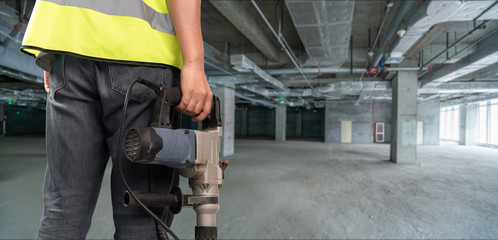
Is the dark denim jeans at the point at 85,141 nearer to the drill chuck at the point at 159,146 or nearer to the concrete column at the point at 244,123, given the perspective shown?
the drill chuck at the point at 159,146

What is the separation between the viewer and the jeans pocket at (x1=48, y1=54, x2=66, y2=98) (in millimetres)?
539

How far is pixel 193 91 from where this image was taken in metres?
0.59

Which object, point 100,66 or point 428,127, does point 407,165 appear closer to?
point 100,66

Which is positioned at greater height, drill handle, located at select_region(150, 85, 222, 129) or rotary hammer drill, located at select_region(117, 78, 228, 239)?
drill handle, located at select_region(150, 85, 222, 129)

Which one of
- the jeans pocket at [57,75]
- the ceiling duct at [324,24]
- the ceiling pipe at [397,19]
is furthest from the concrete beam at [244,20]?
the jeans pocket at [57,75]

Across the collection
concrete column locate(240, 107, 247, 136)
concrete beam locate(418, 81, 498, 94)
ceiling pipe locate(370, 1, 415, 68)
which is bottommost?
concrete column locate(240, 107, 247, 136)

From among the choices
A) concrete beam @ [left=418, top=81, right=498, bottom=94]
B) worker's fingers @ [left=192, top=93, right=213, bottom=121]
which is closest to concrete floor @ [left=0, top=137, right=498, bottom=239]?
worker's fingers @ [left=192, top=93, right=213, bottom=121]

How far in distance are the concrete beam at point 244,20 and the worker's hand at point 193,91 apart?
2.91 meters

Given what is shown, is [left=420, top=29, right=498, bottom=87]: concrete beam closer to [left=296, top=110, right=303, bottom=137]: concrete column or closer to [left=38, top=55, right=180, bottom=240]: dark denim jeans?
[left=38, top=55, right=180, bottom=240]: dark denim jeans

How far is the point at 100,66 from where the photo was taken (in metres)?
0.56

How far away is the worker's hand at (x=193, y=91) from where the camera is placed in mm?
587

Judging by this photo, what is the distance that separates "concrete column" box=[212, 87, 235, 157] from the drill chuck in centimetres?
679

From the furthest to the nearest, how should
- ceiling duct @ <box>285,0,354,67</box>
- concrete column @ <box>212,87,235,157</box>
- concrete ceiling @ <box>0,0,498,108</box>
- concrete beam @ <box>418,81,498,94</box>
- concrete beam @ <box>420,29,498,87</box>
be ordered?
concrete beam @ <box>418,81,498,94</box> < concrete column @ <box>212,87,235,157</box> < concrete beam @ <box>420,29,498,87</box> < concrete ceiling @ <box>0,0,498,108</box> < ceiling duct @ <box>285,0,354,67</box>

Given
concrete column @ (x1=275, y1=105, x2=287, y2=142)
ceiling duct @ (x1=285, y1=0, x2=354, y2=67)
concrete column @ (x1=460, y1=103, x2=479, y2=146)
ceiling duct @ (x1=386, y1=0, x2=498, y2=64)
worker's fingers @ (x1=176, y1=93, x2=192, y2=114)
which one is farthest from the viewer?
concrete column @ (x1=275, y1=105, x2=287, y2=142)
